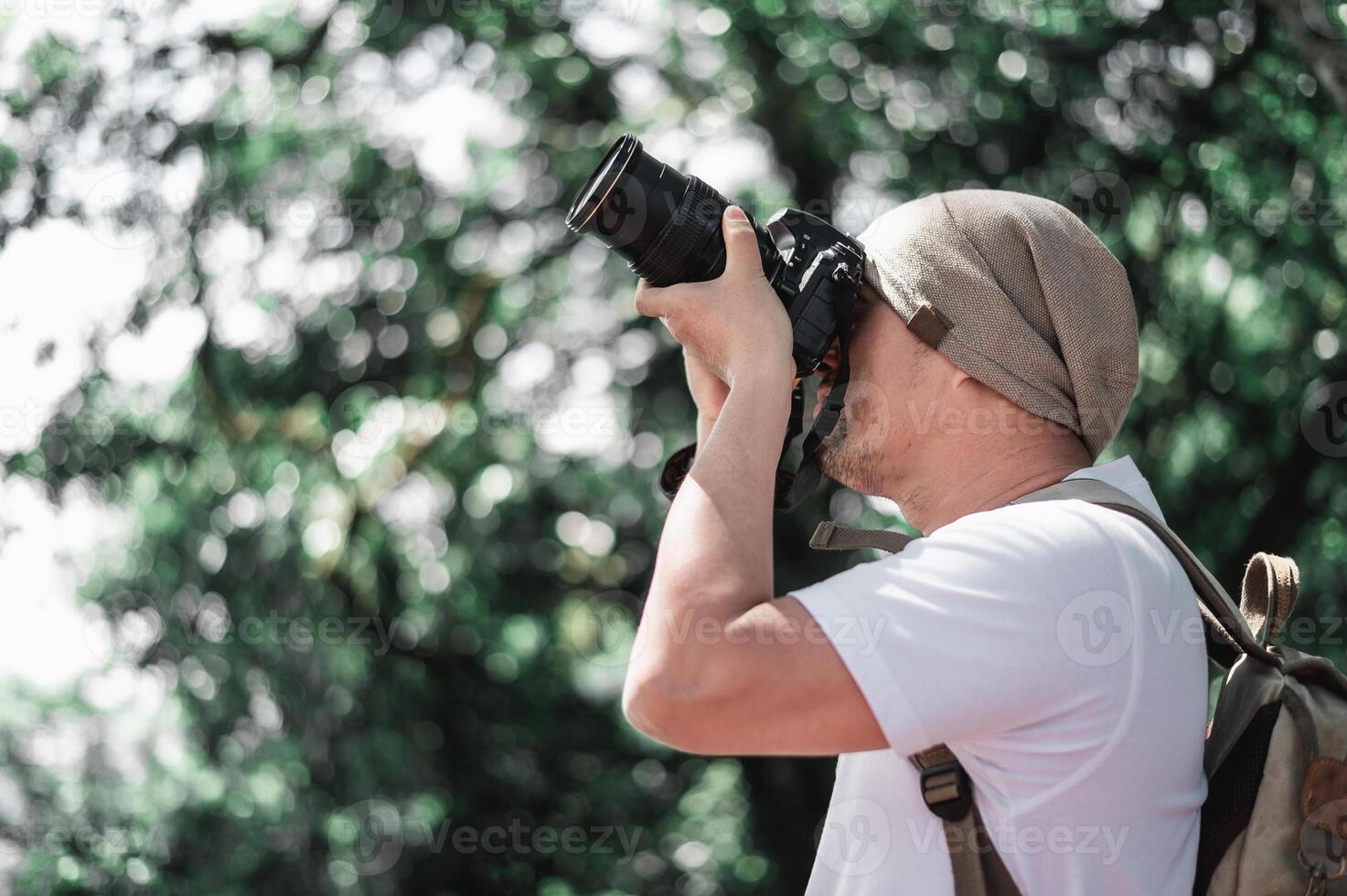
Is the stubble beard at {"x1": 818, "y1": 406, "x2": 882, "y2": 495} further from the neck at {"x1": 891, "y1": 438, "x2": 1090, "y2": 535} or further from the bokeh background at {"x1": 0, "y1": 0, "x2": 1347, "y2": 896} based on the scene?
the bokeh background at {"x1": 0, "y1": 0, "x2": 1347, "y2": 896}

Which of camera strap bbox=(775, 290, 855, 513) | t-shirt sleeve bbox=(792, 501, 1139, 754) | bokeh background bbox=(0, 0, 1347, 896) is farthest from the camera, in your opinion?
bokeh background bbox=(0, 0, 1347, 896)

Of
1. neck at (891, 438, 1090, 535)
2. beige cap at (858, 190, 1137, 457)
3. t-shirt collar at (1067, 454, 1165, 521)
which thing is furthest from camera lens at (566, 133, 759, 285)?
t-shirt collar at (1067, 454, 1165, 521)

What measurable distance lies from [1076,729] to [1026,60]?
142 inches

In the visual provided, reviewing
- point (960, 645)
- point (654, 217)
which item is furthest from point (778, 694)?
point (654, 217)

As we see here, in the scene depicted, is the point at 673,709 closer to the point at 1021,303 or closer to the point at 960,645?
the point at 960,645

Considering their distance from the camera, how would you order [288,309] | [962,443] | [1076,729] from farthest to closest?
[288,309] → [962,443] → [1076,729]

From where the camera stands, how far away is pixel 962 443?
5.35ft

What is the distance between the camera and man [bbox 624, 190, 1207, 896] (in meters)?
1.23

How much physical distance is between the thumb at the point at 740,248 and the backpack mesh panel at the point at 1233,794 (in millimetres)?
769

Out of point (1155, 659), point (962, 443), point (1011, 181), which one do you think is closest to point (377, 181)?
point (1011, 181)

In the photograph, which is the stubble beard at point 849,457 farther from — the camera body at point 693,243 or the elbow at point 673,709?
the elbow at point 673,709

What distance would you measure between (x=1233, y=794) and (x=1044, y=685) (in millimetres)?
277

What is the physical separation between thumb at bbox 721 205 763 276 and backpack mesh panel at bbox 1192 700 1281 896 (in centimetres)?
77

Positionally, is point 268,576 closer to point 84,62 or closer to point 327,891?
point 327,891
